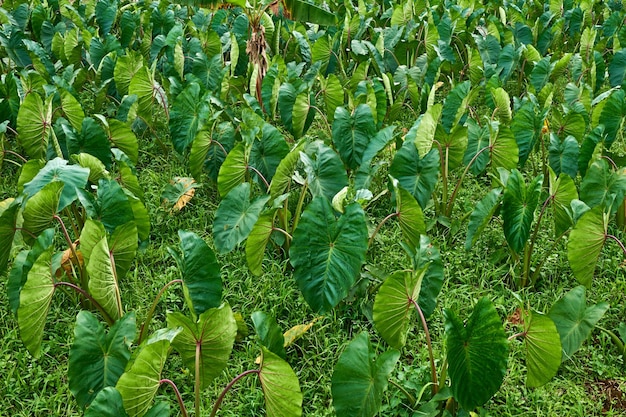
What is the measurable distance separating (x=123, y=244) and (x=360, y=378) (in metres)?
0.90

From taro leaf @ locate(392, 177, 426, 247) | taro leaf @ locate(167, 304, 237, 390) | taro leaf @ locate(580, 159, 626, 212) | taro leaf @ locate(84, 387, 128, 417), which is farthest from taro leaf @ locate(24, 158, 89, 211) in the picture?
taro leaf @ locate(580, 159, 626, 212)

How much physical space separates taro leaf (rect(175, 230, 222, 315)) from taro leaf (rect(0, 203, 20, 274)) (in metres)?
0.56

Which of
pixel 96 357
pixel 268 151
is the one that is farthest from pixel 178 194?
pixel 96 357

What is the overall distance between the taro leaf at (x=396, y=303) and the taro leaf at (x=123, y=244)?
82 centimetres

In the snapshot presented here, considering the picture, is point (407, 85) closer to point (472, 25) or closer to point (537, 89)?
point (537, 89)

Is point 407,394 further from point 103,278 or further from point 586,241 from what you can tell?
point 103,278

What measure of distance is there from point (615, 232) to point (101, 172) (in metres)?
2.14

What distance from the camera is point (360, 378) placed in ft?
5.78

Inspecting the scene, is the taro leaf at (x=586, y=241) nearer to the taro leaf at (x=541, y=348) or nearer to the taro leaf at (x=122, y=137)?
the taro leaf at (x=541, y=348)

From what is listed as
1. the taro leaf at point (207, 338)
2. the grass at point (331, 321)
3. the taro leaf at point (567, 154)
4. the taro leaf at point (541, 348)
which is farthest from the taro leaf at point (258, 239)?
the taro leaf at point (567, 154)

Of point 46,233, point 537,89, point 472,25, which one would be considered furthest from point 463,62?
point 46,233

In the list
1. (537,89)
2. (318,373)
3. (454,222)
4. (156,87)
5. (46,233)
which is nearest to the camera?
(46,233)

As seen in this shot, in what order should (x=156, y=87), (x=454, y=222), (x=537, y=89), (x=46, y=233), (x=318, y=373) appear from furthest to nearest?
(x=537, y=89) < (x=156, y=87) < (x=454, y=222) < (x=318, y=373) < (x=46, y=233)

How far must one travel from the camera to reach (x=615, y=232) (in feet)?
9.46
